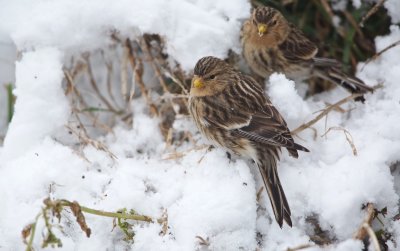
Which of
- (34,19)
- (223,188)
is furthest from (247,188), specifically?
(34,19)

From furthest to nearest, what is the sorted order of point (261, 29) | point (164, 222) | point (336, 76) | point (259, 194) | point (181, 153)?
point (336, 76) → point (261, 29) → point (181, 153) → point (259, 194) → point (164, 222)

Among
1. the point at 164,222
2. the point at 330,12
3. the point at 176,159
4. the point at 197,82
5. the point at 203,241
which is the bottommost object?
the point at 203,241

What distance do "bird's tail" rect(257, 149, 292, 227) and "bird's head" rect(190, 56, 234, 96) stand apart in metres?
0.60

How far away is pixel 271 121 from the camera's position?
3092 mm

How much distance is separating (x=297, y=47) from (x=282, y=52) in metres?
0.12

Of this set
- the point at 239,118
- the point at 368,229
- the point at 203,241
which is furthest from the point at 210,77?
the point at 368,229

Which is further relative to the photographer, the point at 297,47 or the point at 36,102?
the point at 297,47

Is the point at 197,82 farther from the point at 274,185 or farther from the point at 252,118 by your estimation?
the point at 274,185

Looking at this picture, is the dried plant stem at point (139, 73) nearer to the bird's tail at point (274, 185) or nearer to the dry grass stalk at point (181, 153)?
the dry grass stalk at point (181, 153)

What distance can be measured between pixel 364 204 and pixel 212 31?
1.62 m

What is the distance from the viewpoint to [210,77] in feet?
10.8

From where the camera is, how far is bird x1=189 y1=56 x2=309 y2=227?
2977mm

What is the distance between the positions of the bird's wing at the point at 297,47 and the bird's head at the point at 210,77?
58 centimetres

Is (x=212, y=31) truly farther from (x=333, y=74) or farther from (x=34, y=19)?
(x=34, y=19)
